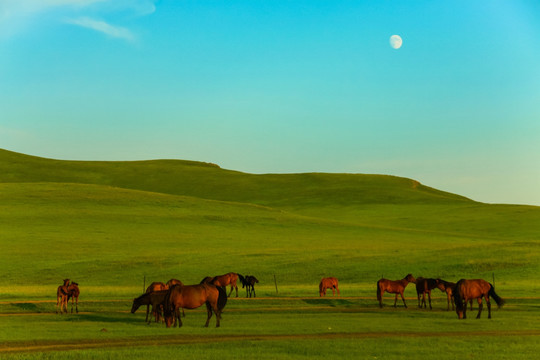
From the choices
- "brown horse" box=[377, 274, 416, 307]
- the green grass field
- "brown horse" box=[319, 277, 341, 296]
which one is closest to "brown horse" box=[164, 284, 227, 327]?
the green grass field

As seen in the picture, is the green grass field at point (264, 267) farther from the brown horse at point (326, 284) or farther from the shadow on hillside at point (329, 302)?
the brown horse at point (326, 284)

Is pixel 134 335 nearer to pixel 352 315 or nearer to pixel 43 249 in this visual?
pixel 352 315

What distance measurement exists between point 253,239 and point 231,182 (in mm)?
89912

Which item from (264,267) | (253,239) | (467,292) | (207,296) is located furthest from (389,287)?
(253,239)

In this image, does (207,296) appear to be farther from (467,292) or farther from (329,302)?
(329,302)

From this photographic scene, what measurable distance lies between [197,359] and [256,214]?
76.1 metres

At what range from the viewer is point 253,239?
72438 millimetres

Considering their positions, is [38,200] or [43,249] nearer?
[43,249]

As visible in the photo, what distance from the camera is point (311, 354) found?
1784 centimetres

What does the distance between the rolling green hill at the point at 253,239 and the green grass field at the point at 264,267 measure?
23 cm

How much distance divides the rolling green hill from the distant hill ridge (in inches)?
45.8

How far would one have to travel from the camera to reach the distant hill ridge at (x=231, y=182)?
460 feet

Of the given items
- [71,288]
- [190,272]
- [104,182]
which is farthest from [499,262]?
[104,182]

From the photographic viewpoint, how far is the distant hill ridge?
14025 cm
